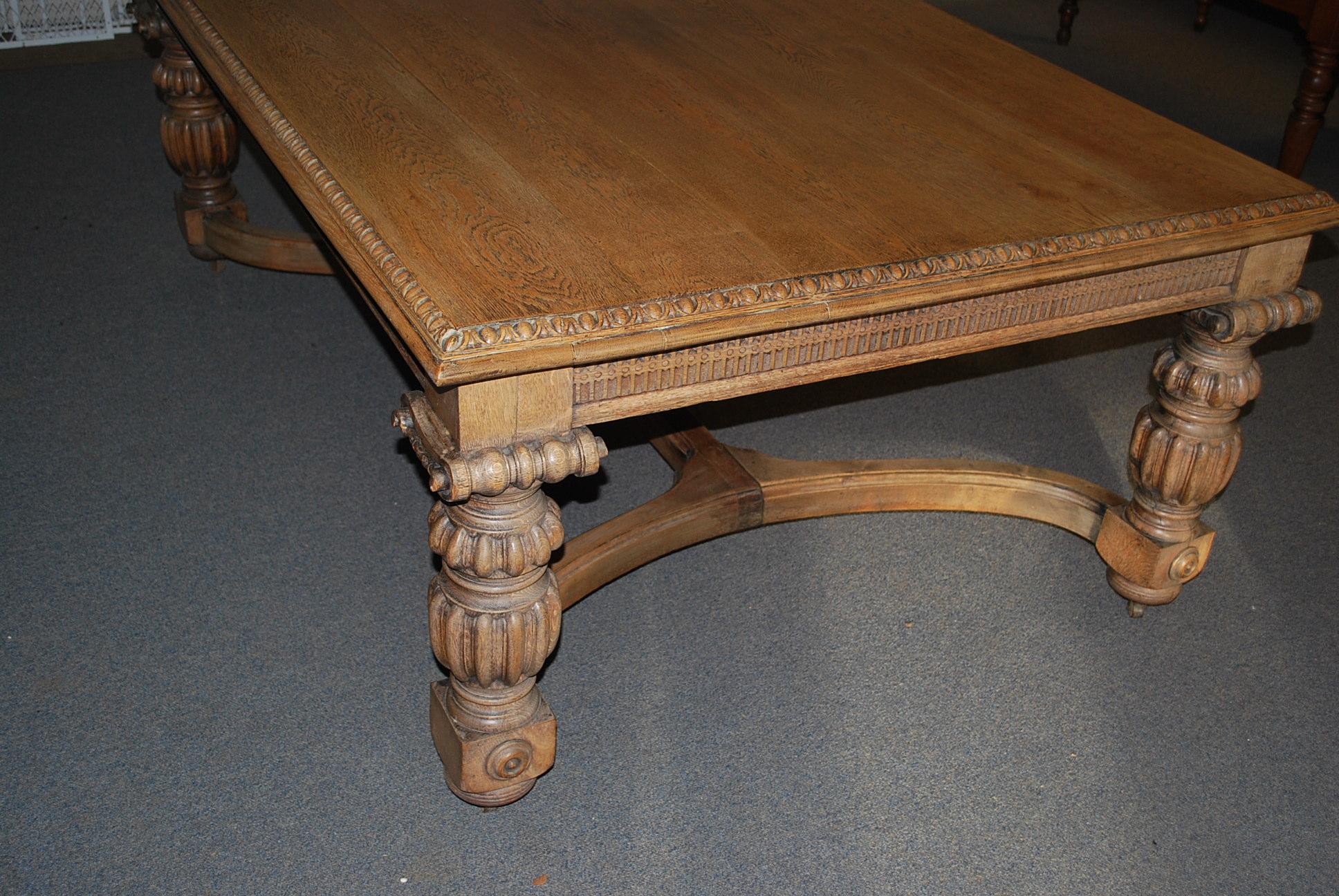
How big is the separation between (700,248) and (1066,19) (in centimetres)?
340

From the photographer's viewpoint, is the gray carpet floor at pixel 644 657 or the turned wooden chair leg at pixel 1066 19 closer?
the gray carpet floor at pixel 644 657

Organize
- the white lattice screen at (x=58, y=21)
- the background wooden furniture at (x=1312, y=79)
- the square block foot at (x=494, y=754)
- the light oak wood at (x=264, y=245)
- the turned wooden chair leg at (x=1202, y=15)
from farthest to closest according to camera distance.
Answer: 1. the turned wooden chair leg at (x=1202, y=15)
2. the white lattice screen at (x=58, y=21)
3. the background wooden furniture at (x=1312, y=79)
4. the light oak wood at (x=264, y=245)
5. the square block foot at (x=494, y=754)

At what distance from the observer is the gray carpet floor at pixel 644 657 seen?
5.06ft

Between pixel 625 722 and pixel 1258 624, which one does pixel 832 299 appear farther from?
pixel 1258 624

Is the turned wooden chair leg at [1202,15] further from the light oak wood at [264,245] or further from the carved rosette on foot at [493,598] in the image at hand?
the carved rosette on foot at [493,598]

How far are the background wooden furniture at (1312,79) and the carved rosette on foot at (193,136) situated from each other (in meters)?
2.42

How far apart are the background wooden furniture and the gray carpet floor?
0.87 meters

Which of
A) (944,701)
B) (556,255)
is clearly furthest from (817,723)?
(556,255)

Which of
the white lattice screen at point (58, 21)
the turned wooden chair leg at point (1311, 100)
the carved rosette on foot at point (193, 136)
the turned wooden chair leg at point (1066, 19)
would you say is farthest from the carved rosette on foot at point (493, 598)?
the turned wooden chair leg at point (1066, 19)

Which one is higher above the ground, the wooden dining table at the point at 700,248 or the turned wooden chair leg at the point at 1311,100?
the wooden dining table at the point at 700,248

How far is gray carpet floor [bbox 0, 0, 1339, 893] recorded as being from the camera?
154 centimetres

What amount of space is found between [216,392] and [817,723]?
1231 millimetres

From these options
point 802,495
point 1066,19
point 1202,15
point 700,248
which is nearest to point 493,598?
point 700,248

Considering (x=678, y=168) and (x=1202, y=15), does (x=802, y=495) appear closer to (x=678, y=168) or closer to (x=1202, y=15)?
(x=678, y=168)
